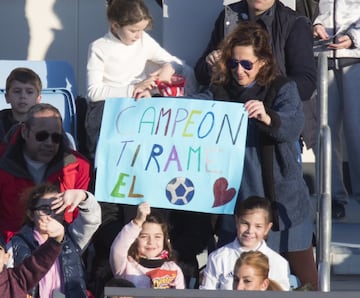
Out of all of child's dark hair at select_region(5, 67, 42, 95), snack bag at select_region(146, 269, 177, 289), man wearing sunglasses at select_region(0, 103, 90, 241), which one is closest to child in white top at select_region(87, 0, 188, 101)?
child's dark hair at select_region(5, 67, 42, 95)

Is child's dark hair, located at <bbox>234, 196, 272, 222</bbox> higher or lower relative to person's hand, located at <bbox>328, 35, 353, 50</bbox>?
lower

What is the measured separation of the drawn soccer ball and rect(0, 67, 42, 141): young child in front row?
3.94ft

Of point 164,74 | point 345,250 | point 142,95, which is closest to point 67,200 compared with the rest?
point 142,95

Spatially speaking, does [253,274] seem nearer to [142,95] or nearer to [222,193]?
[222,193]

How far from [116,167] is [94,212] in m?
0.45

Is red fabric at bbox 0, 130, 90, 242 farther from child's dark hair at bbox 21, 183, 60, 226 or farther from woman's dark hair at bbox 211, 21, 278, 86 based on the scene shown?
woman's dark hair at bbox 211, 21, 278, 86

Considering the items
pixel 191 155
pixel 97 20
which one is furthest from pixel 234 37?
pixel 97 20

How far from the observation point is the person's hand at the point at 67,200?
21.9 ft

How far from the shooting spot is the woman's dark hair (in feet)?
24.0

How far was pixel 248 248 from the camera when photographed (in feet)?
23.0

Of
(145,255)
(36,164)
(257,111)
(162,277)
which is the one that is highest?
(257,111)

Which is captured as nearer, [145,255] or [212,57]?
[145,255]

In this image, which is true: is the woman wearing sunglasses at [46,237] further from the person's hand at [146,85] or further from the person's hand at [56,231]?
the person's hand at [146,85]

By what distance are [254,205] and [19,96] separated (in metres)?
1.75
